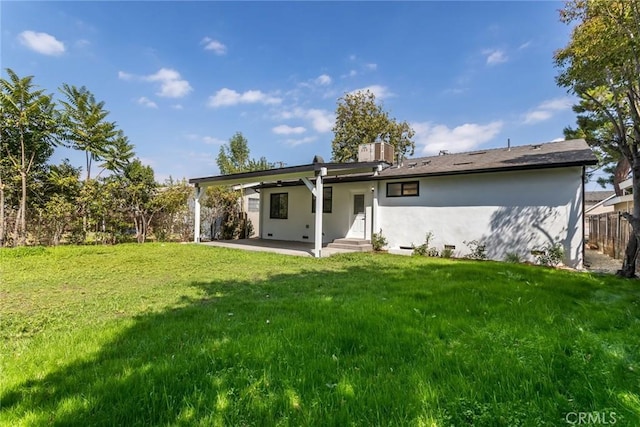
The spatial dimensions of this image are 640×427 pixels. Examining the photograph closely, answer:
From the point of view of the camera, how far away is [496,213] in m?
9.96

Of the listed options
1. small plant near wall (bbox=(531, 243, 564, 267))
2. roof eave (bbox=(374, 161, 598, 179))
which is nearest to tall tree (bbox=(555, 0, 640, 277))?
roof eave (bbox=(374, 161, 598, 179))

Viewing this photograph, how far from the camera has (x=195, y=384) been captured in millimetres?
2320

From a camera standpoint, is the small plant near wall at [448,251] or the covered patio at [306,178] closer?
the covered patio at [306,178]

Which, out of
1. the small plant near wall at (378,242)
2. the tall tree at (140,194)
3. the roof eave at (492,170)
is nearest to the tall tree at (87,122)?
the tall tree at (140,194)

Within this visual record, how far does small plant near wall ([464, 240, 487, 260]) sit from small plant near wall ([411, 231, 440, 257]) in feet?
3.42

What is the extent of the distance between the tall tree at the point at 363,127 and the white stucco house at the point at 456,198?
476 inches

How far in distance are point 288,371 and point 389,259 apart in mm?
7593

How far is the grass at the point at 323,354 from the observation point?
202 centimetres

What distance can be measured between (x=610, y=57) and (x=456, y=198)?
5.21 m

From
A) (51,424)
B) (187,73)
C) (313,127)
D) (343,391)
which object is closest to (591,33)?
(343,391)

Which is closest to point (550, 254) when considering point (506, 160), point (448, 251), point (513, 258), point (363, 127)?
point (513, 258)

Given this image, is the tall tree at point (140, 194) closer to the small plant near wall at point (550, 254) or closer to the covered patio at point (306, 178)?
the covered patio at point (306, 178)

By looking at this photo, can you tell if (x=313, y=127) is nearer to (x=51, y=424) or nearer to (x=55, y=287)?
(x=55, y=287)

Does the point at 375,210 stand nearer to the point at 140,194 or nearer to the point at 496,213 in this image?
the point at 496,213
